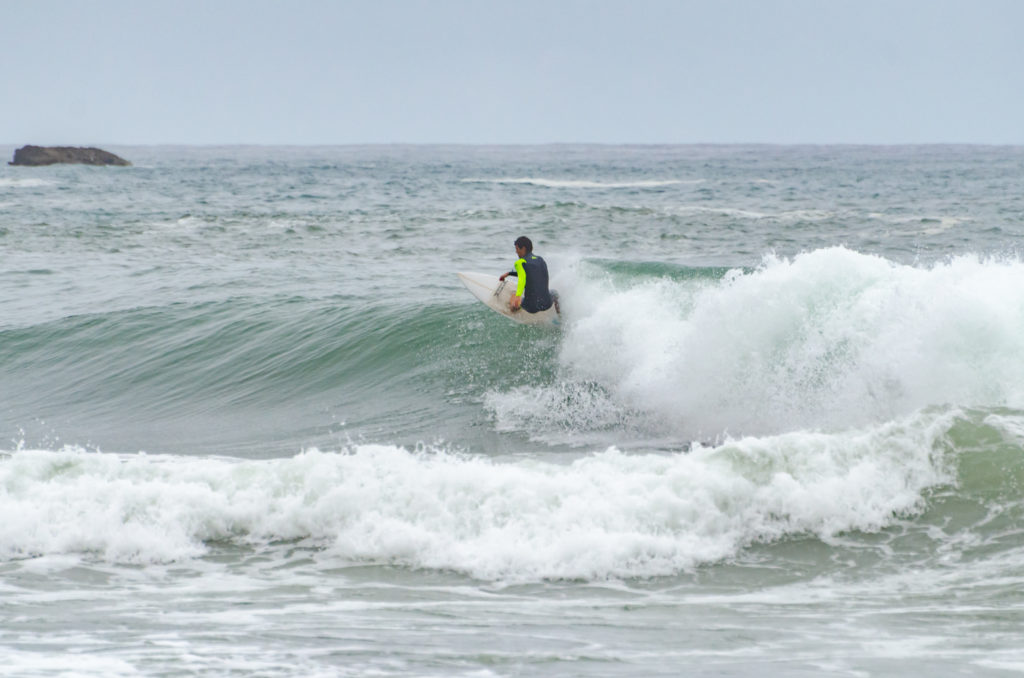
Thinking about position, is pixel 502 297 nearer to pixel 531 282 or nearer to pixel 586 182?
pixel 531 282

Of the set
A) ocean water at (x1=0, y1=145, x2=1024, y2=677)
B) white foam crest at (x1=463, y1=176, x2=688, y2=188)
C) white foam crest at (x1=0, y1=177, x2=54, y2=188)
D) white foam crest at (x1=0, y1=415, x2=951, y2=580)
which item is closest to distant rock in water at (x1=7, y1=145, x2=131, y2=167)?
white foam crest at (x1=0, y1=177, x2=54, y2=188)

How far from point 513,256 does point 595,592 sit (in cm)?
1841

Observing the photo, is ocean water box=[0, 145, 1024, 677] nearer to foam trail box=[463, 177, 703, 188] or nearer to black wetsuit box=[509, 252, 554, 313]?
black wetsuit box=[509, 252, 554, 313]

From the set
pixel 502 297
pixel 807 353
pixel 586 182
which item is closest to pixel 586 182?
pixel 586 182

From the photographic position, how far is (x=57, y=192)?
48688 millimetres

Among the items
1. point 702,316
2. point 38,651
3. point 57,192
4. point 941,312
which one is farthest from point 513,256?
point 57,192

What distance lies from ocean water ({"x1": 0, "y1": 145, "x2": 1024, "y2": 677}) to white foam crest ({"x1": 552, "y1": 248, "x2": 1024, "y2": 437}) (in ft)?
0.11

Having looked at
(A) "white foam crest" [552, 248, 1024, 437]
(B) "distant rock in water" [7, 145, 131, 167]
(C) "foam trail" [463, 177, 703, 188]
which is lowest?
(A) "white foam crest" [552, 248, 1024, 437]

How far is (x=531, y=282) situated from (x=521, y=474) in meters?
6.27

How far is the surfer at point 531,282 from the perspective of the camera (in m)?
14.0

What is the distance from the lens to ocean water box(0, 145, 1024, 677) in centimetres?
576

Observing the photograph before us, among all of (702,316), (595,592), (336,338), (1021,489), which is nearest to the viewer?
(595,592)

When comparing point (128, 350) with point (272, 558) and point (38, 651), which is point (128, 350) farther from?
point (38, 651)

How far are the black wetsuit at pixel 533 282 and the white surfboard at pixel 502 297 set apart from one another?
0.53 feet
